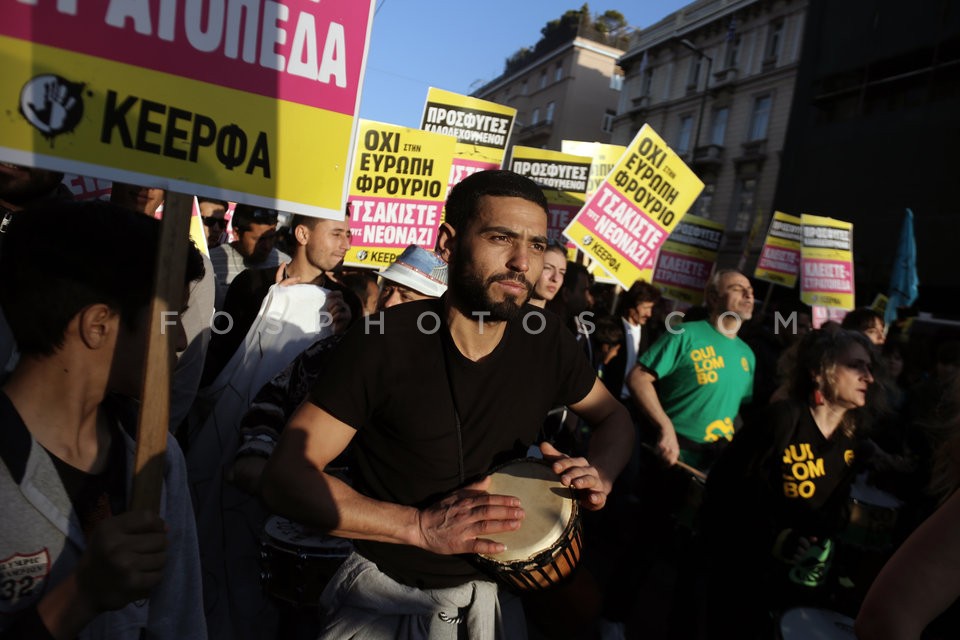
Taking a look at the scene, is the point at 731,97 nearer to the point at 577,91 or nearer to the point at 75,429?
the point at 577,91

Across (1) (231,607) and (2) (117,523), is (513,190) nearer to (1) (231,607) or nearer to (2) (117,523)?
(2) (117,523)

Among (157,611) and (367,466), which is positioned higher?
(367,466)

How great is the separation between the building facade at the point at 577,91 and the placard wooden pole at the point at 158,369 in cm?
4242

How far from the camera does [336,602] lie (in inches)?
75.2

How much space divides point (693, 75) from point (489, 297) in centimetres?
3448

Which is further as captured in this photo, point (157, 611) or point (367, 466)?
point (367, 466)

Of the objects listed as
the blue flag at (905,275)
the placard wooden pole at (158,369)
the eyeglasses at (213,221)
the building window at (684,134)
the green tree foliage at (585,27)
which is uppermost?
the green tree foliage at (585,27)

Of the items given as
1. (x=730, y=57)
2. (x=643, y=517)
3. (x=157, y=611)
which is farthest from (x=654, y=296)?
(x=730, y=57)

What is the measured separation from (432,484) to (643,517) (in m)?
2.63

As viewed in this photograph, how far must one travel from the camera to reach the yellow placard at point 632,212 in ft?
19.3

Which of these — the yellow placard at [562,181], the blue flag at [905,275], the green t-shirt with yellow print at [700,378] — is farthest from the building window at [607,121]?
the green t-shirt with yellow print at [700,378]

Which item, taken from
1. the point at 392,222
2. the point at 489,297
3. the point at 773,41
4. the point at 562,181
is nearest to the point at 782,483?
the point at 489,297

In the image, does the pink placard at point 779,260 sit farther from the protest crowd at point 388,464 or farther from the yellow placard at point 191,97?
the yellow placard at point 191,97

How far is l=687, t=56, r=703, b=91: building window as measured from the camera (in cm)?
3212
